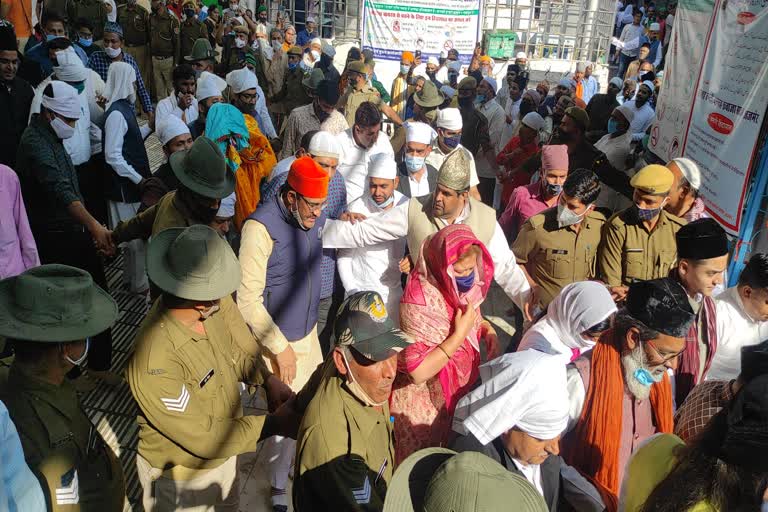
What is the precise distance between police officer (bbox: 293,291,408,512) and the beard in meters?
1.18

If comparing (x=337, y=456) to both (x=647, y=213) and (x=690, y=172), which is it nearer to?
(x=647, y=213)

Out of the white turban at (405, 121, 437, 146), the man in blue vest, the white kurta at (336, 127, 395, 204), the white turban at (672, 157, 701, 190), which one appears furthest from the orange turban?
the white turban at (672, 157, 701, 190)

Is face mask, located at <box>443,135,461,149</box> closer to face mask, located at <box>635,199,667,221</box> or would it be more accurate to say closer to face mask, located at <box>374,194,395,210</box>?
face mask, located at <box>374,194,395,210</box>

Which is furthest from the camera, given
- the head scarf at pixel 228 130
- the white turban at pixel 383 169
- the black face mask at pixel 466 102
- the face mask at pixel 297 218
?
Answer: the black face mask at pixel 466 102

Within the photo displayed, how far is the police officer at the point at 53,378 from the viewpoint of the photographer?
6.42 ft

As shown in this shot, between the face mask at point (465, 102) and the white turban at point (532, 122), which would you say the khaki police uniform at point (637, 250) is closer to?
the white turban at point (532, 122)

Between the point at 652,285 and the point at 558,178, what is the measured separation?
1.89 m

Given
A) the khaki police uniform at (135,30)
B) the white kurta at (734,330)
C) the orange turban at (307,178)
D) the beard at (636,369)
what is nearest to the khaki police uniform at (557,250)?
the white kurta at (734,330)

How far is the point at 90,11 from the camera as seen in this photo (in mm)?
10242

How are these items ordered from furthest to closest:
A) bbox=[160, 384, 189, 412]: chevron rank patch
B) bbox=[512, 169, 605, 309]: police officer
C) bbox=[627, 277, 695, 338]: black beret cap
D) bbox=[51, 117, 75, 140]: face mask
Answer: bbox=[512, 169, 605, 309]: police officer
bbox=[51, 117, 75, 140]: face mask
bbox=[627, 277, 695, 338]: black beret cap
bbox=[160, 384, 189, 412]: chevron rank patch

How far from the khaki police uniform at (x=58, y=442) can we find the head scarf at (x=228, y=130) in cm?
291

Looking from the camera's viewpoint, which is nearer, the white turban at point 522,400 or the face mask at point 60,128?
the white turban at point 522,400

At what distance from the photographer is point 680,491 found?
180 cm

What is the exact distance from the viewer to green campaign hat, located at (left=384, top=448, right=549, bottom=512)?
4.83ft
